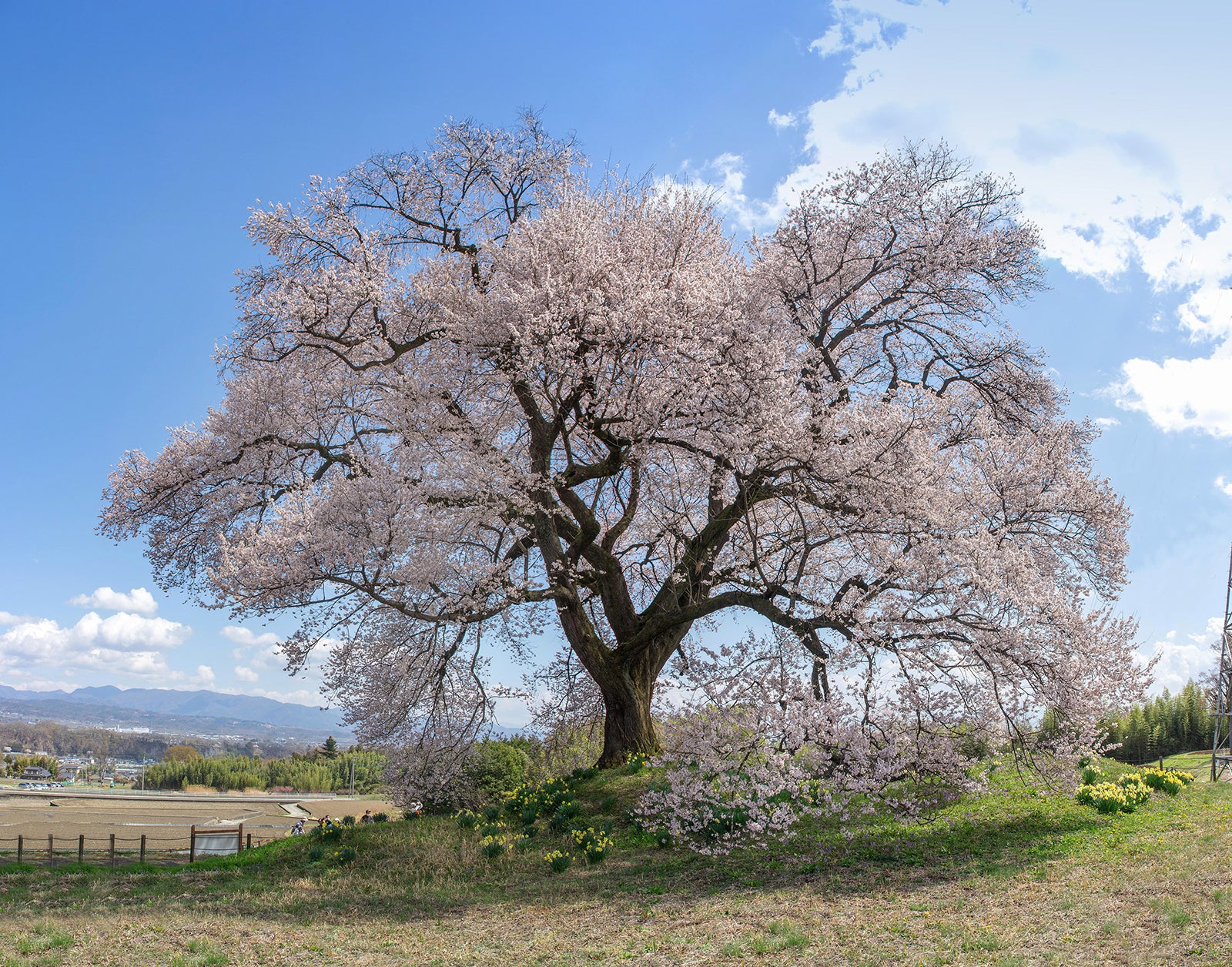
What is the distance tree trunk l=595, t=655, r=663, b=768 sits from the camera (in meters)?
13.7

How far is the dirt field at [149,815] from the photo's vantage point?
27516 millimetres

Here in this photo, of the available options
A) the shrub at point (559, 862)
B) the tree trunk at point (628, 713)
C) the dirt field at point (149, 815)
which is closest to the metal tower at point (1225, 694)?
the tree trunk at point (628, 713)

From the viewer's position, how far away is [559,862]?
991 centimetres

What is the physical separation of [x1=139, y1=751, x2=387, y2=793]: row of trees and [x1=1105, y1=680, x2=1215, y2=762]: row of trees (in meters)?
43.8

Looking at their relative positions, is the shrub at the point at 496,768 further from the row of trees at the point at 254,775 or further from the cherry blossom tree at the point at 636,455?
the row of trees at the point at 254,775

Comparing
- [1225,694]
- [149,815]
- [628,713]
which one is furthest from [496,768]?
[149,815]

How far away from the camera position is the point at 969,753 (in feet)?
37.6

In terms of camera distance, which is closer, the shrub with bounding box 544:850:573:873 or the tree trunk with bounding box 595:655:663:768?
the shrub with bounding box 544:850:573:873

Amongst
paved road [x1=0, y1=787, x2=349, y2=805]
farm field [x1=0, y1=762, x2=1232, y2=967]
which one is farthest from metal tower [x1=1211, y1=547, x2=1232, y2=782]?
paved road [x1=0, y1=787, x2=349, y2=805]

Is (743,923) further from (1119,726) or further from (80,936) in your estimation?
(1119,726)

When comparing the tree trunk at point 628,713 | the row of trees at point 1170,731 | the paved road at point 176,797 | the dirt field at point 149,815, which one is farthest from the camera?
the paved road at point 176,797

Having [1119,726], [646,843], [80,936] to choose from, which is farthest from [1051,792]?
[1119,726]

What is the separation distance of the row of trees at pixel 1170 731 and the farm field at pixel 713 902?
48.4 feet

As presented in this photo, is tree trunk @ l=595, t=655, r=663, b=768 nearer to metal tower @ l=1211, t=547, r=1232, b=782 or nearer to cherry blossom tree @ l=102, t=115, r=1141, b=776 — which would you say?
cherry blossom tree @ l=102, t=115, r=1141, b=776
